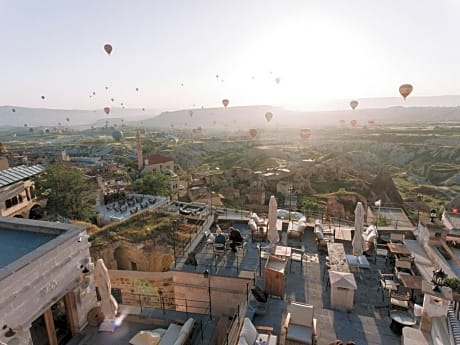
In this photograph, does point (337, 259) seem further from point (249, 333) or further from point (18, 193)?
point (18, 193)

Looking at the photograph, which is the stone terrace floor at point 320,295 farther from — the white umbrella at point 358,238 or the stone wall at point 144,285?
the stone wall at point 144,285

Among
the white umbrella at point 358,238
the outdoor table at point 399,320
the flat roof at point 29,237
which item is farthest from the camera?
the white umbrella at point 358,238

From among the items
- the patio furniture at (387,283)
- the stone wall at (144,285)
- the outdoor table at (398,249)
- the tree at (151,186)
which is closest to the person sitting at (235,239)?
the stone wall at (144,285)

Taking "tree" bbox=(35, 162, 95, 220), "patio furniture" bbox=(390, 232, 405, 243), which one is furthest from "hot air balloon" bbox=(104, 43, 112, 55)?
"patio furniture" bbox=(390, 232, 405, 243)

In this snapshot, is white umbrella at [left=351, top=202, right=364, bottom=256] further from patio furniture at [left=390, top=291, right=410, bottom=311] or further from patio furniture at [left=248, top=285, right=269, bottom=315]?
patio furniture at [left=248, top=285, right=269, bottom=315]

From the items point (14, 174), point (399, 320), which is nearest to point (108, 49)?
point (14, 174)
